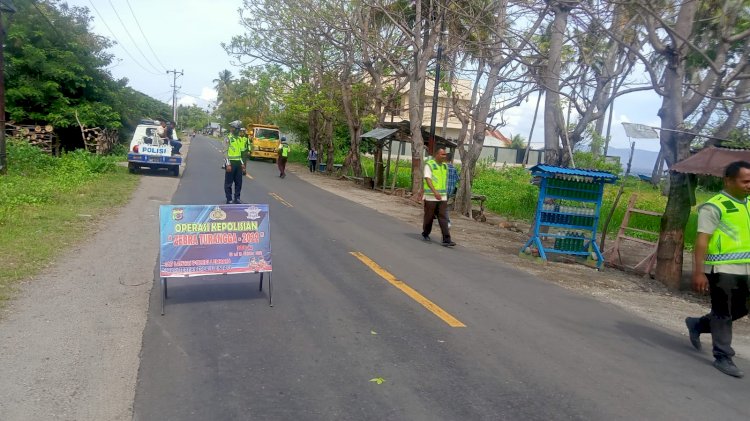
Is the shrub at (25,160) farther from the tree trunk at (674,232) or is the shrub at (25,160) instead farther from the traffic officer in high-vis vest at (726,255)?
the traffic officer in high-vis vest at (726,255)

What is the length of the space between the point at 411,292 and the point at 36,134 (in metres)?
22.3

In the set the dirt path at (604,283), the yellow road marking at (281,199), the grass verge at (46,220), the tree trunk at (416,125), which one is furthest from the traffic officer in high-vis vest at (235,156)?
the tree trunk at (416,125)

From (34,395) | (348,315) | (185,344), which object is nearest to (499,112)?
(348,315)

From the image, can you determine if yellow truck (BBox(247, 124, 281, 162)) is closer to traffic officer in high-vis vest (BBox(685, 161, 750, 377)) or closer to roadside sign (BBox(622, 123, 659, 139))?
roadside sign (BBox(622, 123, 659, 139))

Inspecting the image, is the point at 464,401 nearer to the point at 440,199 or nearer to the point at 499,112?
the point at 440,199

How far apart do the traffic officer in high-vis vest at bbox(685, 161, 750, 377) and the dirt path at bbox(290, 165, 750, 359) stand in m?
0.88

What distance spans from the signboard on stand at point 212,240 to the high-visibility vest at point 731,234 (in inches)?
181

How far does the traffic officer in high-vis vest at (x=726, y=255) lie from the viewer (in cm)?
562

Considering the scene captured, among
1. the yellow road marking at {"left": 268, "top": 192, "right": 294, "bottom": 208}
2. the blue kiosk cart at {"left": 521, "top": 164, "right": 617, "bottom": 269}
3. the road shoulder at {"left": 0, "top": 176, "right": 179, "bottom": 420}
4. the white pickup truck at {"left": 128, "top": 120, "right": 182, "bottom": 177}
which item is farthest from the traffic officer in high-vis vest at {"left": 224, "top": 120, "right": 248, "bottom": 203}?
the white pickup truck at {"left": 128, "top": 120, "right": 182, "bottom": 177}

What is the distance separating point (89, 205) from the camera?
536 inches

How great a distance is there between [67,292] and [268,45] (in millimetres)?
24966

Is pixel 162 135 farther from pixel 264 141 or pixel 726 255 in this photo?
pixel 726 255

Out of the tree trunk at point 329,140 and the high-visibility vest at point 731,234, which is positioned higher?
the tree trunk at point 329,140

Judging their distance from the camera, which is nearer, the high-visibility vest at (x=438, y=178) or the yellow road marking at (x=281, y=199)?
the high-visibility vest at (x=438, y=178)
